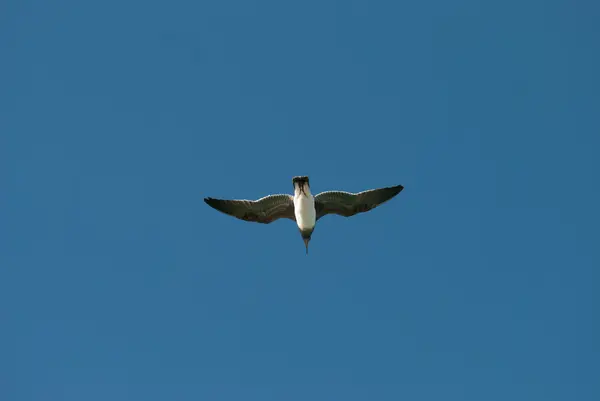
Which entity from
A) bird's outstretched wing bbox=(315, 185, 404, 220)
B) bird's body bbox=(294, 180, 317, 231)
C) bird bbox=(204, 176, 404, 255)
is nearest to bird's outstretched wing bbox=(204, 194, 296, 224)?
bird bbox=(204, 176, 404, 255)

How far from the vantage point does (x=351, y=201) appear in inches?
1991

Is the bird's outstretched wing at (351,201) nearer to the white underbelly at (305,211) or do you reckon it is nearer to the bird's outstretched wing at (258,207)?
the white underbelly at (305,211)

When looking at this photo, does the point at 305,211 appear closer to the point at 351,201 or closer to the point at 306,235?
the point at 306,235

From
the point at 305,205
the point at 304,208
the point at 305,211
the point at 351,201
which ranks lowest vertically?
the point at 305,211

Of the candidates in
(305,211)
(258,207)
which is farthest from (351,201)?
(258,207)

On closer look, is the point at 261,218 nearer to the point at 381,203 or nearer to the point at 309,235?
the point at 309,235

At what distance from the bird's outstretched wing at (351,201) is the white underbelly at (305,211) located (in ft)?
3.47

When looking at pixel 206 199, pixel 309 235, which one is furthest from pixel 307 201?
pixel 206 199

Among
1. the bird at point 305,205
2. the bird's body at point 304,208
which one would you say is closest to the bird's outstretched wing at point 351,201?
the bird at point 305,205

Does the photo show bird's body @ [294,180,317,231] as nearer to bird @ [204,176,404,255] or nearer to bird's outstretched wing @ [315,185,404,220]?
bird @ [204,176,404,255]

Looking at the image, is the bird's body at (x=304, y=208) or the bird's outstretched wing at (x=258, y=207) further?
the bird's outstretched wing at (x=258, y=207)

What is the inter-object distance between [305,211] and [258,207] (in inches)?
101

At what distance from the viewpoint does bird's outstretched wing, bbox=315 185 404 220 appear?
164ft

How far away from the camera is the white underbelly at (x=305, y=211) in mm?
48656
